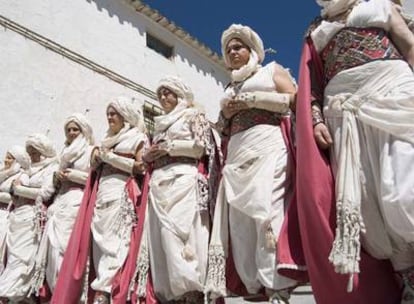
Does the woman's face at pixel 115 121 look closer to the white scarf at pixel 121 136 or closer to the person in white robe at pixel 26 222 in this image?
the white scarf at pixel 121 136

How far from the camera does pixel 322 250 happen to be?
2.31m

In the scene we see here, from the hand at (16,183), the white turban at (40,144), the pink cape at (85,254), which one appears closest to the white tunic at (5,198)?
the hand at (16,183)

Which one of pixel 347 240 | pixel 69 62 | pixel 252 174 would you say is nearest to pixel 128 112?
pixel 252 174

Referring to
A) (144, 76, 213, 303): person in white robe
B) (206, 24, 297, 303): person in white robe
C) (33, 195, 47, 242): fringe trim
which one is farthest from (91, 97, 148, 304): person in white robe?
(206, 24, 297, 303): person in white robe

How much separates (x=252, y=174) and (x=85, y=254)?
5.25 feet

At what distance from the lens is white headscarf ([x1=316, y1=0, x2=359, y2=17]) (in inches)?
103

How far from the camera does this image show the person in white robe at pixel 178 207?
3115 millimetres

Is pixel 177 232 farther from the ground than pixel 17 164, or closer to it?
closer to it

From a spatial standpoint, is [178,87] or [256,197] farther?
[178,87]

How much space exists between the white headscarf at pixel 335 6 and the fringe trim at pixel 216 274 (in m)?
1.36

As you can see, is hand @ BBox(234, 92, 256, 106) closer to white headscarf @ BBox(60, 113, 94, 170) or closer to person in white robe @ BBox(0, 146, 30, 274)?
white headscarf @ BBox(60, 113, 94, 170)

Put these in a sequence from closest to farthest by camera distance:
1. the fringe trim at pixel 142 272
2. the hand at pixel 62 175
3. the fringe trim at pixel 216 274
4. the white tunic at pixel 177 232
Result: the fringe trim at pixel 216 274 < the white tunic at pixel 177 232 < the fringe trim at pixel 142 272 < the hand at pixel 62 175

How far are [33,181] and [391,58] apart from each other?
3.50 m

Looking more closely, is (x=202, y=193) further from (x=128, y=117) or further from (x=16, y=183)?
(x=16, y=183)
